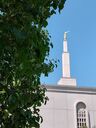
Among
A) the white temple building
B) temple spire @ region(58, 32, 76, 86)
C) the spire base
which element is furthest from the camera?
temple spire @ region(58, 32, 76, 86)

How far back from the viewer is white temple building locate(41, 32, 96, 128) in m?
45.3

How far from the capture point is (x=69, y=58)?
51.0 metres

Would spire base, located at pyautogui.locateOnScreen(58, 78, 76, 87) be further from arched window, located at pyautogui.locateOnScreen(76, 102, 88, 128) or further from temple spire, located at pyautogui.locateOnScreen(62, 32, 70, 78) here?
arched window, located at pyautogui.locateOnScreen(76, 102, 88, 128)

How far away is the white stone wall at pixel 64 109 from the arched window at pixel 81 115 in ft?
1.59

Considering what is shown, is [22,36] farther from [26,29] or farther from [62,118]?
[62,118]

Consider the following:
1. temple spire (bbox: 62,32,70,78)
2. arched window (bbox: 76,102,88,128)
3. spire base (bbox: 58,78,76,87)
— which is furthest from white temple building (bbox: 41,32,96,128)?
temple spire (bbox: 62,32,70,78)

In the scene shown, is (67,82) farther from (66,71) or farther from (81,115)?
(81,115)

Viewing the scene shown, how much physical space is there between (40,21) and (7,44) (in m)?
1.21

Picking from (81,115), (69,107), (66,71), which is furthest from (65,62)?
(81,115)

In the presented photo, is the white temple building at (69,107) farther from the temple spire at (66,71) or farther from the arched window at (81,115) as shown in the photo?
the temple spire at (66,71)

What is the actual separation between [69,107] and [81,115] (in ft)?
6.05

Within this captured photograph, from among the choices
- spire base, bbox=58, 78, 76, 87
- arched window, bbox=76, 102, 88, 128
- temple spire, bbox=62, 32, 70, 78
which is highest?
temple spire, bbox=62, 32, 70, 78

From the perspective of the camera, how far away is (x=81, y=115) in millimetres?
46906

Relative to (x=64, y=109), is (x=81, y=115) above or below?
below
